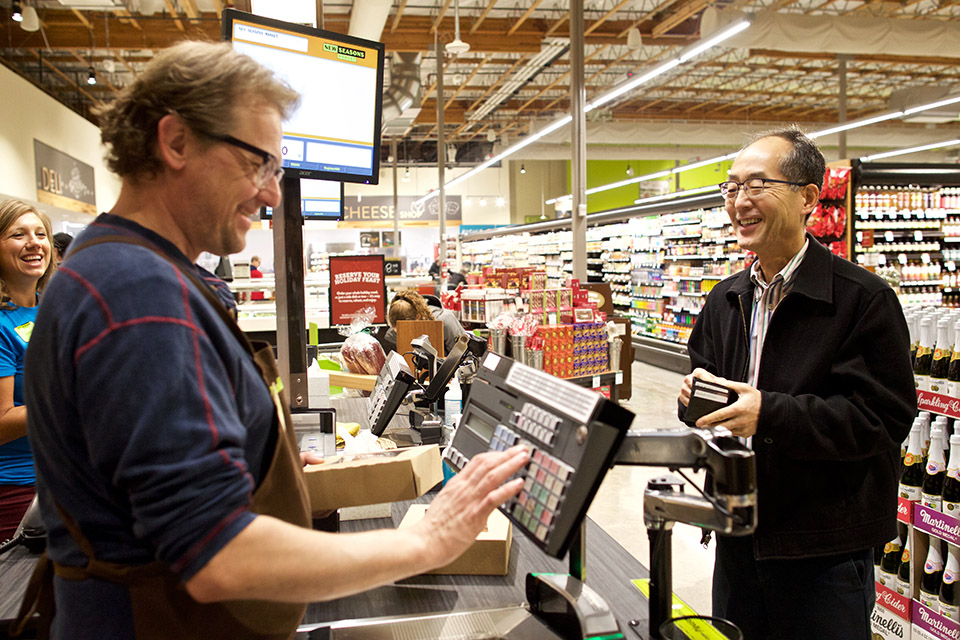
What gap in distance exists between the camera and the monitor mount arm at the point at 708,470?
1021 mm

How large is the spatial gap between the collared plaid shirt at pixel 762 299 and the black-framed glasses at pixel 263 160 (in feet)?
4.41

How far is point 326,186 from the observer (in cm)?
332

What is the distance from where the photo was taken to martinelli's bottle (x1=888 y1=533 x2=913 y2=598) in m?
2.93

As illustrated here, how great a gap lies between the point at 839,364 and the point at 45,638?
1.70m

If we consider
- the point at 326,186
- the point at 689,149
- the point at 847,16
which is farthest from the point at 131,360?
the point at 689,149

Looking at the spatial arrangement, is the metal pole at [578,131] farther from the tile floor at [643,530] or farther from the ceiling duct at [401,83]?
the ceiling duct at [401,83]

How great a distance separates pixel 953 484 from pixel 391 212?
22908 mm

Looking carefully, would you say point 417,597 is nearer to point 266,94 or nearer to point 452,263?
point 266,94

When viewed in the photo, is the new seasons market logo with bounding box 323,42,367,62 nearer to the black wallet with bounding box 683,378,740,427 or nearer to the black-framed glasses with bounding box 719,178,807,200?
the black-framed glasses with bounding box 719,178,807,200

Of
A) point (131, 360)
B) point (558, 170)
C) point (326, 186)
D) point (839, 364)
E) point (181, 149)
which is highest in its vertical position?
point (558, 170)

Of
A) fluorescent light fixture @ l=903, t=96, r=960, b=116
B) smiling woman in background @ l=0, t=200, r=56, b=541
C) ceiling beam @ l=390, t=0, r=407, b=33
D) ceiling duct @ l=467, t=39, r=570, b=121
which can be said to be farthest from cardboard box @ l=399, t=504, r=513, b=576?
fluorescent light fixture @ l=903, t=96, r=960, b=116

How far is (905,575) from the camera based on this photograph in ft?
9.79

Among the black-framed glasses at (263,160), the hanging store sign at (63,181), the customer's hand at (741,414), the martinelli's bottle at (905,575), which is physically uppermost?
the hanging store sign at (63,181)

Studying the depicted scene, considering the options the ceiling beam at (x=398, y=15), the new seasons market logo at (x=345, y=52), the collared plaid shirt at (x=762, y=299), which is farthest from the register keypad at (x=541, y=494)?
the ceiling beam at (x=398, y=15)
